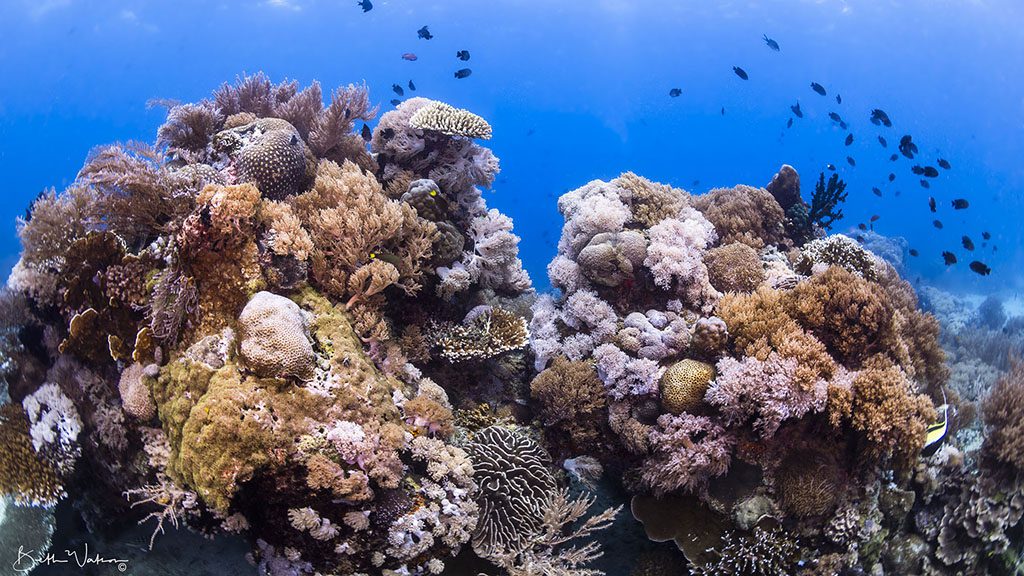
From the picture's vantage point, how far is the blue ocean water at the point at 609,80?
179 feet

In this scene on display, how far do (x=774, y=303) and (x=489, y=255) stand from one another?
3.40m

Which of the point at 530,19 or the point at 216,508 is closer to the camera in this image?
the point at 216,508

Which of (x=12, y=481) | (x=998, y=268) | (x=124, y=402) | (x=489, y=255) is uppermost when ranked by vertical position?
(x=998, y=268)

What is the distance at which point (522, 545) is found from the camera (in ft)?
15.6

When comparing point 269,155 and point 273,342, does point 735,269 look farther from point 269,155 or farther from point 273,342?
point 269,155

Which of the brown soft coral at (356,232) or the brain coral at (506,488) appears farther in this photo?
the brown soft coral at (356,232)

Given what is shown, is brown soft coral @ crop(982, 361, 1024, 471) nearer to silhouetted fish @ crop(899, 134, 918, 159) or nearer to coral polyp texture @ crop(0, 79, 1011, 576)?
coral polyp texture @ crop(0, 79, 1011, 576)

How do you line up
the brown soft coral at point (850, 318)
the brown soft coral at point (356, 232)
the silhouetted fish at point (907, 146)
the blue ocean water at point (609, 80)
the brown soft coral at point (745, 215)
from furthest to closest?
the blue ocean water at point (609, 80) < the silhouetted fish at point (907, 146) < the brown soft coral at point (745, 215) < the brown soft coral at point (850, 318) < the brown soft coral at point (356, 232)

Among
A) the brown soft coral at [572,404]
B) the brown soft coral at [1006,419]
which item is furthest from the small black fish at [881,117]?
the brown soft coral at [572,404]

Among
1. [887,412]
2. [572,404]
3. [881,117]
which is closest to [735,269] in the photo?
[887,412]

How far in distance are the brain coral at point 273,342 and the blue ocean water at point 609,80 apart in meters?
47.4

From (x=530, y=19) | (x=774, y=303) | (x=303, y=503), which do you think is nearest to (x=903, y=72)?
(x=530, y=19)

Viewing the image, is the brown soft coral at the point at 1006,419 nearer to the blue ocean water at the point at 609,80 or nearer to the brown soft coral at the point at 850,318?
the brown soft coral at the point at 850,318

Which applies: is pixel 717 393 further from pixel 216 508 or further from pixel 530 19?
pixel 530 19
